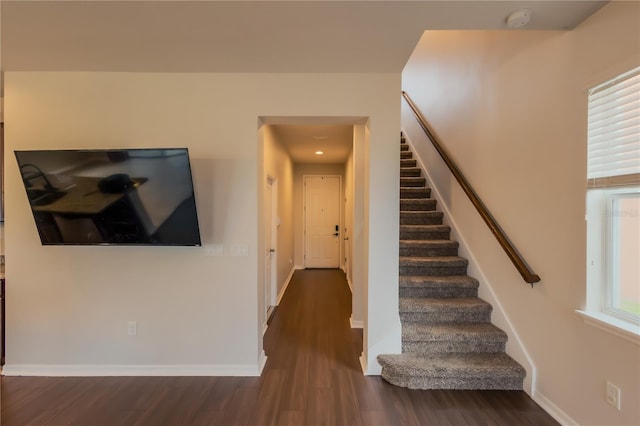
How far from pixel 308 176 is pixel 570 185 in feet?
16.7

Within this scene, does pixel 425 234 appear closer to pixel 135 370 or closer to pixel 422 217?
pixel 422 217

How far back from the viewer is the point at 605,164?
5.01 feet

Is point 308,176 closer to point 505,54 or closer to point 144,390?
point 505,54

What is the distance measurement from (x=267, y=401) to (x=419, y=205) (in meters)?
2.81

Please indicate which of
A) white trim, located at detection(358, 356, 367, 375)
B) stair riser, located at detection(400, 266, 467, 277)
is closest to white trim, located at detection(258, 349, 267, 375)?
white trim, located at detection(358, 356, 367, 375)

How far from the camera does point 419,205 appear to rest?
3.63 meters

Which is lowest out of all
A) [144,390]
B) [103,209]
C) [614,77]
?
[144,390]

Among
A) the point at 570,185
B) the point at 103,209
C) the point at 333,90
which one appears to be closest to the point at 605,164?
the point at 570,185

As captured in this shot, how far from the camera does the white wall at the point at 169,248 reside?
2275 millimetres

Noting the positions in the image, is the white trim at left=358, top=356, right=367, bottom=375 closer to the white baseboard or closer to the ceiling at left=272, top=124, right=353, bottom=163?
the white baseboard

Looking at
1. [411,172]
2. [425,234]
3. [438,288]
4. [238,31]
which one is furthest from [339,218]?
[238,31]

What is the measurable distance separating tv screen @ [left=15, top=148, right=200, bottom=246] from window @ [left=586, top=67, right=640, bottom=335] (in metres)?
2.63

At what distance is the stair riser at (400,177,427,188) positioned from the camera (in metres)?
3.99

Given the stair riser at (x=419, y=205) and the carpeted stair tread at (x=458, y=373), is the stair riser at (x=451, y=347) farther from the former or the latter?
the stair riser at (x=419, y=205)
